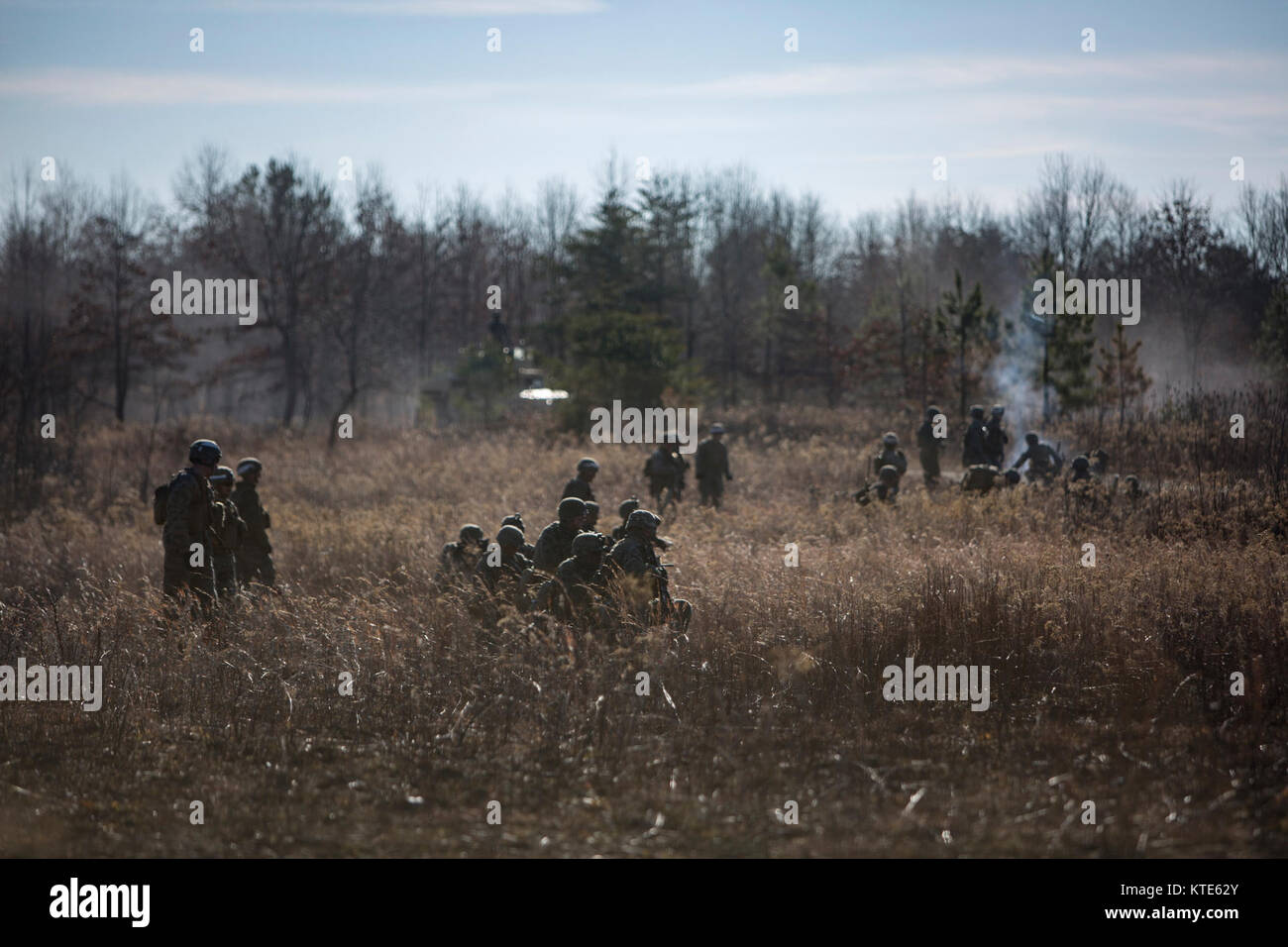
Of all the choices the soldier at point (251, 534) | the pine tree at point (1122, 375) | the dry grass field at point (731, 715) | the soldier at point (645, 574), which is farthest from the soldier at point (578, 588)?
the pine tree at point (1122, 375)

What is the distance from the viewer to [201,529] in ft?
30.0

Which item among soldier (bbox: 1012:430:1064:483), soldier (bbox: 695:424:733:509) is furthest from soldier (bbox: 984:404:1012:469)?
soldier (bbox: 695:424:733:509)

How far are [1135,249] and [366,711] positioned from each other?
4372 centimetres

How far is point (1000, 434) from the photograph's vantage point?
1638 centimetres

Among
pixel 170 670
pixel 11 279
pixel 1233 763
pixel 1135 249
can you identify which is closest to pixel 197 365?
pixel 11 279

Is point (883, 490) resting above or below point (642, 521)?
below

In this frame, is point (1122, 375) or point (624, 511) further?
point (1122, 375)

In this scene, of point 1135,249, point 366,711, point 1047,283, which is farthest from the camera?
point 1135,249

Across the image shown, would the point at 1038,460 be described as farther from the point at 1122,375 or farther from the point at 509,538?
the point at 1122,375

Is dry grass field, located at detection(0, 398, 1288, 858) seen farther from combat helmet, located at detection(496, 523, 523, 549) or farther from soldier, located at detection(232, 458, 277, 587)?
soldier, located at detection(232, 458, 277, 587)

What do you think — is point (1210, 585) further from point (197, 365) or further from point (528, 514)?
point (197, 365)

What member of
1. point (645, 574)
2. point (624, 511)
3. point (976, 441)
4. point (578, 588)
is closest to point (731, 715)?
point (645, 574)

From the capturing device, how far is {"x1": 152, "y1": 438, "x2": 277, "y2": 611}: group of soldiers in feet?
29.3

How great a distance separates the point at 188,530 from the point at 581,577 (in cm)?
353
